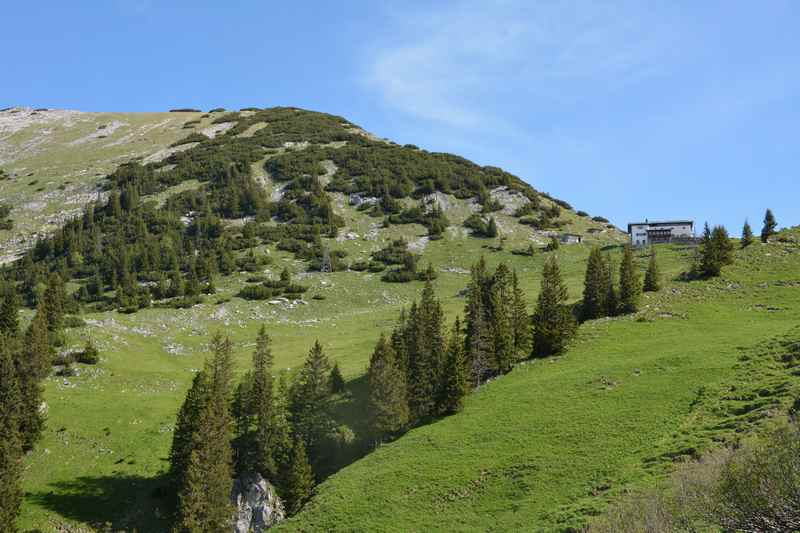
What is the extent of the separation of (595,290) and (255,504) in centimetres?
5266

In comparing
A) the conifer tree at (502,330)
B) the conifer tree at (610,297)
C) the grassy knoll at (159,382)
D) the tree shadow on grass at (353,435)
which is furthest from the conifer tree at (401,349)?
the conifer tree at (610,297)

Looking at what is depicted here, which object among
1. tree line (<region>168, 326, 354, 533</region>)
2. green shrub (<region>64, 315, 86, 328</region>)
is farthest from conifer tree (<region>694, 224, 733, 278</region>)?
green shrub (<region>64, 315, 86, 328</region>)

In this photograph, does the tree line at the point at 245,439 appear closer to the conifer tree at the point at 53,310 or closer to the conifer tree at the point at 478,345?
the conifer tree at the point at 478,345

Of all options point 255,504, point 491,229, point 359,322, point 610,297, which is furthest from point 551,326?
point 491,229

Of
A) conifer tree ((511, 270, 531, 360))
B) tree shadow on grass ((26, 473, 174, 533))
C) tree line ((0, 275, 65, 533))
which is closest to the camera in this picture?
tree line ((0, 275, 65, 533))

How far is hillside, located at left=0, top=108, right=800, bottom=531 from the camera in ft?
156

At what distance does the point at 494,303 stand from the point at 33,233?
124824 millimetres

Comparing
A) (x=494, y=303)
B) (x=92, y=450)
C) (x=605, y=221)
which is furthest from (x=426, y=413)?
(x=605, y=221)

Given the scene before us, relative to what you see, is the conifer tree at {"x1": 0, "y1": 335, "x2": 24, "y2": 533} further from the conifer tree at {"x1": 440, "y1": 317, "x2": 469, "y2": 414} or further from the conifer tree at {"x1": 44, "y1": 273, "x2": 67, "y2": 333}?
the conifer tree at {"x1": 440, "y1": 317, "x2": 469, "y2": 414}

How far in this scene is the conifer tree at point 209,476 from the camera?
49062mm

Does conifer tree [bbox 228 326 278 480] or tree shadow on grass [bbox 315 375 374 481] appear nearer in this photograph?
conifer tree [bbox 228 326 278 480]

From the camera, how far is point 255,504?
56219mm

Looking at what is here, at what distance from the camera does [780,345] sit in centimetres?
5844

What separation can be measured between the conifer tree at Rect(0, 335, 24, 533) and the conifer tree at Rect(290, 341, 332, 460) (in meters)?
24.4
